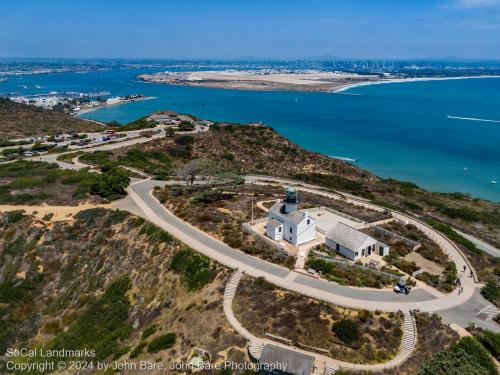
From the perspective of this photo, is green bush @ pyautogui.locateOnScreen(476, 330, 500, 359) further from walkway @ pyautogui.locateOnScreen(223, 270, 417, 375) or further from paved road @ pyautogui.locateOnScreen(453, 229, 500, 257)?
paved road @ pyautogui.locateOnScreen(453, 229, 500, 257)

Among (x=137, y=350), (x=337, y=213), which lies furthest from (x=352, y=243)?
(x=137, y=350)

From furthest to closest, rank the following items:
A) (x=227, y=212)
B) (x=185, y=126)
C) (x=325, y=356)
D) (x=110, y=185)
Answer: (x=185, y=126) < (x=110, y=185) < (x=227, y=212) < (x=325, y=356)

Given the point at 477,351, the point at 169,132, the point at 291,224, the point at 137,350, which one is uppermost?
the point at 291,224

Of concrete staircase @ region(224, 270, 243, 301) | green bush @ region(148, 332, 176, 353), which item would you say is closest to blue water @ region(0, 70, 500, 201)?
concrete staircase @ region(224, 270, 243, 301)

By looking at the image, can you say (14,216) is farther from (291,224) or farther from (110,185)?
(291,224)

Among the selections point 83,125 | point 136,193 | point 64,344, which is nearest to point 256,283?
point 64,344

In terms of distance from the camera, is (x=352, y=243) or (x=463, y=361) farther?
(x=352, y=243)

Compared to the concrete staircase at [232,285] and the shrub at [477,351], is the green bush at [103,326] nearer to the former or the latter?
the concrete staircase at [232,285]
